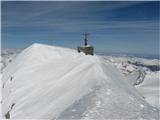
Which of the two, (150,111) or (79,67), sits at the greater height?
(79,67)

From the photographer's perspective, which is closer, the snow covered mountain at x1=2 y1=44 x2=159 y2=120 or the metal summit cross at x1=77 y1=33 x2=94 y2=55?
the snow covered mountain at x1=2 y1=44 x2=159 y2=120

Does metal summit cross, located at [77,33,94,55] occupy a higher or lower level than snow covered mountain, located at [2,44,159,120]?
higher

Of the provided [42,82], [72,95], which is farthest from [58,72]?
[72,95]

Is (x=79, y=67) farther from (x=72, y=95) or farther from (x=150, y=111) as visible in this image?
(x=150, y=111)

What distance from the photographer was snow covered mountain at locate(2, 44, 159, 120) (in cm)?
1141

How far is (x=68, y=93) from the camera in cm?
1517

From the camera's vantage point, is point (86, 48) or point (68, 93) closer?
point (68, 93)

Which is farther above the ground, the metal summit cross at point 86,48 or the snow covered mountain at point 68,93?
the metal summit cross at point 86,48

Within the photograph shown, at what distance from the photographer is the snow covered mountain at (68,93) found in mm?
11406

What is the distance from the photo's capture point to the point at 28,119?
14.2 m

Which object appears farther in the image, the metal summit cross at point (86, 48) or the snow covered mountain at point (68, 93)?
the metal summit cross at point (86, 48)

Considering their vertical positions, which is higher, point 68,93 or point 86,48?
point 86,48

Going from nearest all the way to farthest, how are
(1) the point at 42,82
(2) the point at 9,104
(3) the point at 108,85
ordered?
(3) the point at 108,85, (2) the point at 9,104, (1) the point at 42,82

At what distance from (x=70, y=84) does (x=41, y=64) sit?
822cm
